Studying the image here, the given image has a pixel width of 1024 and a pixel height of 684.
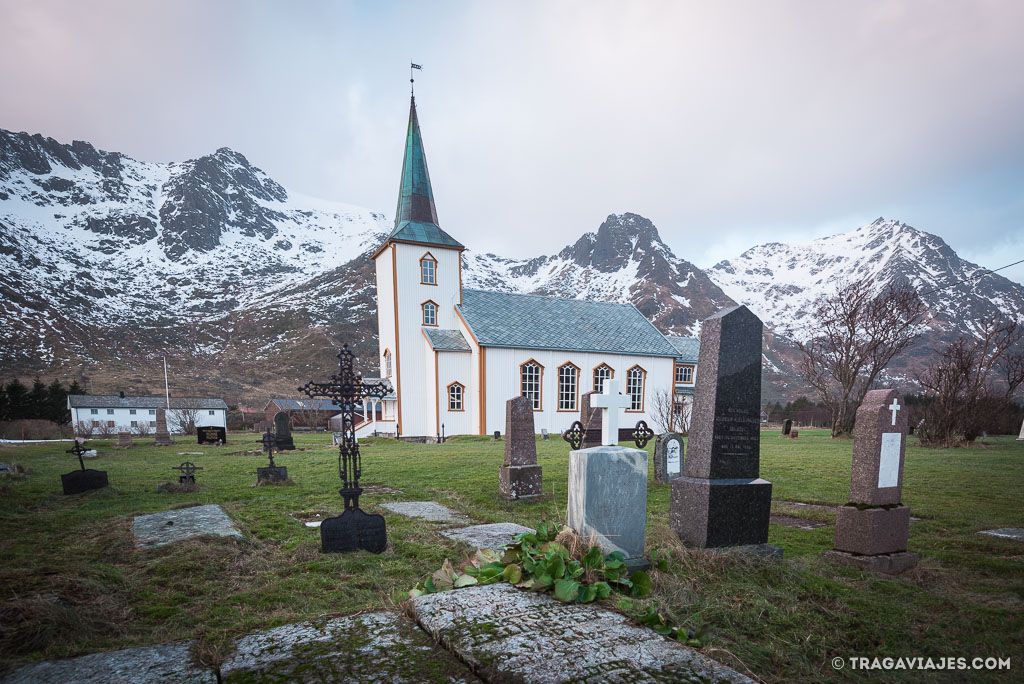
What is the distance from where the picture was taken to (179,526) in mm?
6566

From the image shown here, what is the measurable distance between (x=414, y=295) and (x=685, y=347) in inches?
768

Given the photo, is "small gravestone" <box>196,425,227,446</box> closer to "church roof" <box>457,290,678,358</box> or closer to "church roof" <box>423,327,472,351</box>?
"church roof" <box>423,327,472,351</box>

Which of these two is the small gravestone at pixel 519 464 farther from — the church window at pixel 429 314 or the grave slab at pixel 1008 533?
the church window at pixel 429 314

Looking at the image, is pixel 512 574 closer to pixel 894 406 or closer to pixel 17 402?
pixel 894 406

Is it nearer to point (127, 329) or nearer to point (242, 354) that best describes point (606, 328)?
point (242, 354)

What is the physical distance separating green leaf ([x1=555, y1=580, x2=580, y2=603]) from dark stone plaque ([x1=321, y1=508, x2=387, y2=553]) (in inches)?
151

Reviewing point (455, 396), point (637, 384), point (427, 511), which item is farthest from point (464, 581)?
point (637, 384)

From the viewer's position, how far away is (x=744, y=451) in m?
5.38

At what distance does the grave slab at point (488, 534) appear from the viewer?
5.76 metres

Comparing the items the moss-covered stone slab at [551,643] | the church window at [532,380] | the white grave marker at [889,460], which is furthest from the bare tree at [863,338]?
the moss-covered stone slab at [551,643]

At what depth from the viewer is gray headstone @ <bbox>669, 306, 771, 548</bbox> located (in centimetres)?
512

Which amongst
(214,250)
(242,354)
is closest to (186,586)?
(242,354)

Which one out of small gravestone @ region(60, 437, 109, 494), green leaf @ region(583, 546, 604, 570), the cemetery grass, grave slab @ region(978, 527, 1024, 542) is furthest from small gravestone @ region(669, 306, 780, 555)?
small gravestone @ region(60, 437, 109, 494)

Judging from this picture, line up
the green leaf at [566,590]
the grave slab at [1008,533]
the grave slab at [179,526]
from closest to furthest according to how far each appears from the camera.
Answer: the green leaf at [566,590] < the grave slab at [179,526] < the grave slab at [1008,533]
